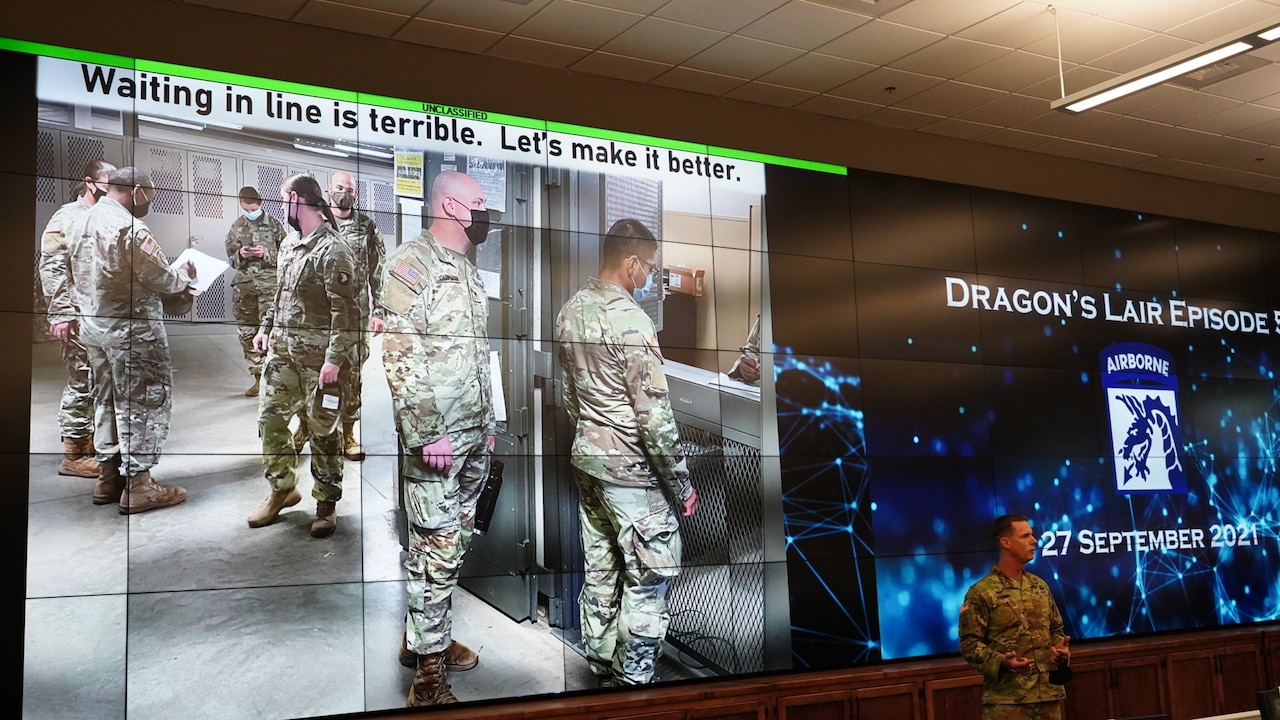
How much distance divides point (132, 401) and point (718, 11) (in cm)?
330

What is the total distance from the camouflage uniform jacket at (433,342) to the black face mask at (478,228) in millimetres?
123

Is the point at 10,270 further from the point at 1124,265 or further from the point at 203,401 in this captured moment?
the point at 1124,265

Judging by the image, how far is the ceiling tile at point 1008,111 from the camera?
21.3ft

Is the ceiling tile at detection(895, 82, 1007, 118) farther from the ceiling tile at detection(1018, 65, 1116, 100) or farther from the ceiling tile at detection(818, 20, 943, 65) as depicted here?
the ceiling tile at detection(818, 20, 943, 65)

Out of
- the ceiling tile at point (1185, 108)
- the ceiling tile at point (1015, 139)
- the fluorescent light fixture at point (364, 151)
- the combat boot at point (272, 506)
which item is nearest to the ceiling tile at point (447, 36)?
the fluorescent light fixture at point (364, 151)

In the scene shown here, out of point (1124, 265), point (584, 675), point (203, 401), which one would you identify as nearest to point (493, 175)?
point (203, 401)

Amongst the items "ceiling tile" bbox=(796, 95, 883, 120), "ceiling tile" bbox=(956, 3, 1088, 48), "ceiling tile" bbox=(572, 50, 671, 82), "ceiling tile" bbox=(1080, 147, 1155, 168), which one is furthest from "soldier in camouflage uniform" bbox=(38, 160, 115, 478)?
"ceiling tile" bbox=(1080, 147, 1155, 168)

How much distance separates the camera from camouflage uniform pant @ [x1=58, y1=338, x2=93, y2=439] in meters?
4.43

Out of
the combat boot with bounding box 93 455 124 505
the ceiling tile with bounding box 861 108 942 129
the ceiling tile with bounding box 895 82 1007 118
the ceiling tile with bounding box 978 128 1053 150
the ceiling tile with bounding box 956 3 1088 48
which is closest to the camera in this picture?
the combat boot with bounding box 93 455 124 505

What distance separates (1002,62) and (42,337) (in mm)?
5062

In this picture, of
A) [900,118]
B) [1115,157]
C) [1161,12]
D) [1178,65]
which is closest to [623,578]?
[900,118]

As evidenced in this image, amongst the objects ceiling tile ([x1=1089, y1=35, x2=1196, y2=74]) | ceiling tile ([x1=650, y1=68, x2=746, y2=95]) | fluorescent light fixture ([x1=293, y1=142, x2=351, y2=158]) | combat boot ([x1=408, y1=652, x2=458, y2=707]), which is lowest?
combat boot ([x1=408, y1=652, x2=458, y2=707])

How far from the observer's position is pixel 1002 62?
5895 millimetres

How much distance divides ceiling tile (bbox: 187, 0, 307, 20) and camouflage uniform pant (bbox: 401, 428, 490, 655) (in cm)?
221
